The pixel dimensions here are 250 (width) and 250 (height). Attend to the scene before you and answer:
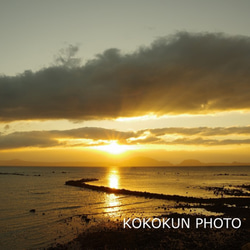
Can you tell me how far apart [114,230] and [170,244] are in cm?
753

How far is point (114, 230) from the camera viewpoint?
1075 inches

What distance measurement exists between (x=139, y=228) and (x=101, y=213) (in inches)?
512

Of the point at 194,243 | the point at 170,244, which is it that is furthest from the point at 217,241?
the point at 170,244

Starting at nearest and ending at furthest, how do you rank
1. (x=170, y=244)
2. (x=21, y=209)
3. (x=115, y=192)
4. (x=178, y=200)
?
(x=170, y=244)
(x=21, y=209)
(x=178, y=200)
(x=115, y=192)

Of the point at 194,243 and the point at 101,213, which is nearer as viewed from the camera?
the point at 194,243

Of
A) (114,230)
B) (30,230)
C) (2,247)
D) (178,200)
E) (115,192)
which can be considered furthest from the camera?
(115,192)

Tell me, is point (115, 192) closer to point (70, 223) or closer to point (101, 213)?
point (101, 213)

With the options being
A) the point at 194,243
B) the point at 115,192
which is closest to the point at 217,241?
the point at 194,243

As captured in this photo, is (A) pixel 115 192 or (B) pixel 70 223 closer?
(B) pixel 70 223

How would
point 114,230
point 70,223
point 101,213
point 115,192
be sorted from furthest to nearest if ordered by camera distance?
point 115,192 → point 101,213 → point 70,223 → point 114,230

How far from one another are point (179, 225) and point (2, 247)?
18961mm

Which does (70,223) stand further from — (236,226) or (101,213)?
(236,226)

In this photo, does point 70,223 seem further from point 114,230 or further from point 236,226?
point 236,226

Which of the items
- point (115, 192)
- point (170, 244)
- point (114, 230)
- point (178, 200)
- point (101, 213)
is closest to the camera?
point (170, 244)
